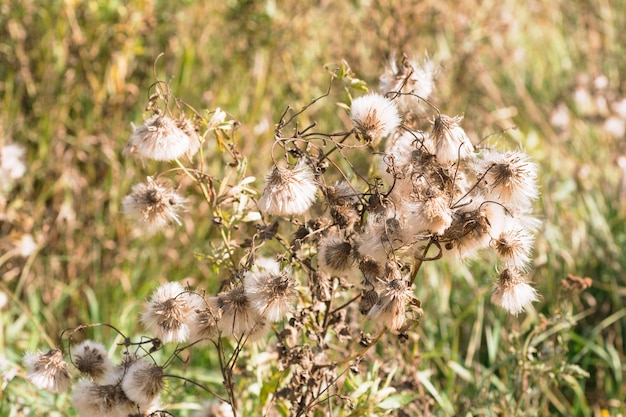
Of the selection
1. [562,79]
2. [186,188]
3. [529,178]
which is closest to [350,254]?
[529,178]

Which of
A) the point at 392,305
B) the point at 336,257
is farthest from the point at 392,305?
the point at 336,257

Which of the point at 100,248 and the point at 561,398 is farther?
the point at 100,248

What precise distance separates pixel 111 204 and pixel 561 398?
1.97 m

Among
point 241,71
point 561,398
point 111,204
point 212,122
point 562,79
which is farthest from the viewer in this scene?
point 562,79

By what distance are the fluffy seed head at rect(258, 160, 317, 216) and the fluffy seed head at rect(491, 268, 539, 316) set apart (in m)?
0.39

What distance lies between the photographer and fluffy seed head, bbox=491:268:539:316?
1.56m

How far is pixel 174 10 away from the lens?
13.0 ft

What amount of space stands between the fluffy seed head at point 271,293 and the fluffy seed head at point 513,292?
40 centimetres

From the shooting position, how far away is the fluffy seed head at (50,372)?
1635 millimetres

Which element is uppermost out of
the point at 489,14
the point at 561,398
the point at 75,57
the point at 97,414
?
the point at 489,14

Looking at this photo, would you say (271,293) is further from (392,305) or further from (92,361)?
(92,361)

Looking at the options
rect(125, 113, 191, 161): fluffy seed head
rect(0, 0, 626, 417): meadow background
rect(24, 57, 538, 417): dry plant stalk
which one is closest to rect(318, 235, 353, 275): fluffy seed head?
rect(24, 57, 538, 417): dry plant stalk

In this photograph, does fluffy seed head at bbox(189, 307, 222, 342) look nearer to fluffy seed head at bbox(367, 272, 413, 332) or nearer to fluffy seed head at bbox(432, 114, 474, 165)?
fluffy seed head at bbox(367, 272, 413, 332)

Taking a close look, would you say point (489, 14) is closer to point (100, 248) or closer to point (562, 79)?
point (562, 79)
